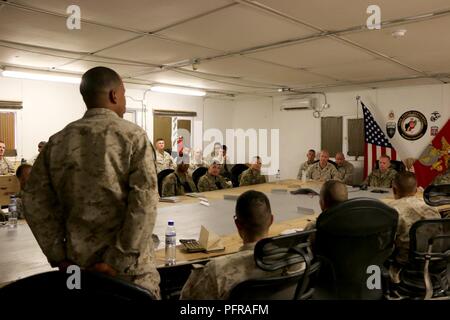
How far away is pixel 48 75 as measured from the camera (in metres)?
6.26

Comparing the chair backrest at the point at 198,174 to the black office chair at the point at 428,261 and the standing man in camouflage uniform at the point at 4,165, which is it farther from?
the black office chair at the point at 428,261

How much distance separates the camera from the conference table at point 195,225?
217cm

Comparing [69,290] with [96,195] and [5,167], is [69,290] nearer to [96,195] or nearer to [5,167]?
[96,195]

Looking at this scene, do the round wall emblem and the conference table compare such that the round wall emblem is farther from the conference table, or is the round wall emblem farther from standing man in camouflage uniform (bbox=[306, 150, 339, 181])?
the conference table

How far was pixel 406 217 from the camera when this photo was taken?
257cm

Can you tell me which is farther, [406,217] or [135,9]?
[135,9]

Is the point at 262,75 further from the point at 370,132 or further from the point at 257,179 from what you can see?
the point at 370,132

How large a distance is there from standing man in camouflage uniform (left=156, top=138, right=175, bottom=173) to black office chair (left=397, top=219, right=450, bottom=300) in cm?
634

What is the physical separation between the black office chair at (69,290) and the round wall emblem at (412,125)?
7664 mm

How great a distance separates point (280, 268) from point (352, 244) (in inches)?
25.1

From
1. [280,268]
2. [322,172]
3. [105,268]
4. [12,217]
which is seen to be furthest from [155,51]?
[322,172]

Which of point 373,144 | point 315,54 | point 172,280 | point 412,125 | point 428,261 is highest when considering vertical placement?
point 315,54

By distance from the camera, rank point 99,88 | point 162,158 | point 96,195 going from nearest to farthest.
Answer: point 96,195 → point 99,88 → point 162,158
